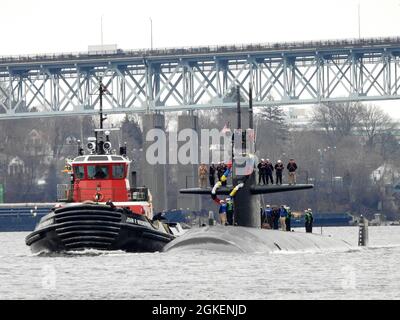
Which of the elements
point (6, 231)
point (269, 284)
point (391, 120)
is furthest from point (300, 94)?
point (269, 284)

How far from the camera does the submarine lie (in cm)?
5391

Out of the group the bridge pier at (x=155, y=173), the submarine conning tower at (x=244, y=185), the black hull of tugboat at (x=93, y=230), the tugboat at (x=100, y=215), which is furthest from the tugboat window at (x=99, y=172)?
the bridge pier at (x=155, y=173)

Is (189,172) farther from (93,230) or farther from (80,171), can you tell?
(93,230)

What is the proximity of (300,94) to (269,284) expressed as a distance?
8176 cm

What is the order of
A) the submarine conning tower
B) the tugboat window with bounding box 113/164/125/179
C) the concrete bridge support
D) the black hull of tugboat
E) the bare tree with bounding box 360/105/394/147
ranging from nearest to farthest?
the submarine conning tower < the black hull of tugboat < the tugboat window with bounding box 113/164/125/179 < the concrete bridge support < the bare tree with bounding box 360/105/394/147

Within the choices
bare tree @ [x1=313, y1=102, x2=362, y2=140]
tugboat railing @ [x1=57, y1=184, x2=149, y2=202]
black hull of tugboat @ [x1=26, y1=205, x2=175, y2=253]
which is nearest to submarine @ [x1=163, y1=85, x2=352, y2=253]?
black hull of tugboat @ [x1=26, y1=205, x2=175, y2=253]

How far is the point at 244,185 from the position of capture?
56625mm

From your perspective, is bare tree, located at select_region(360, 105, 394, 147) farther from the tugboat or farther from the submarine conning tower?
the submarine conning tower

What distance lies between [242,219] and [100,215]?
5270 millimetres

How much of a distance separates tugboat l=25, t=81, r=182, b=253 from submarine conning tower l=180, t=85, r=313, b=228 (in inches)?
158

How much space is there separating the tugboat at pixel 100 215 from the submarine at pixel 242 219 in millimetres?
2007

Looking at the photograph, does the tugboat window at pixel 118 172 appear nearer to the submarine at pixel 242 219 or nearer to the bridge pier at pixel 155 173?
the submarine at pixel 242 219

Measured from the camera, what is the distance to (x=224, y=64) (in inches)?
5192

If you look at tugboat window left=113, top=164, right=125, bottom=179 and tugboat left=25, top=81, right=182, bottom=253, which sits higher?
tugboat window left=113, top=164, right=125, bottom=179
